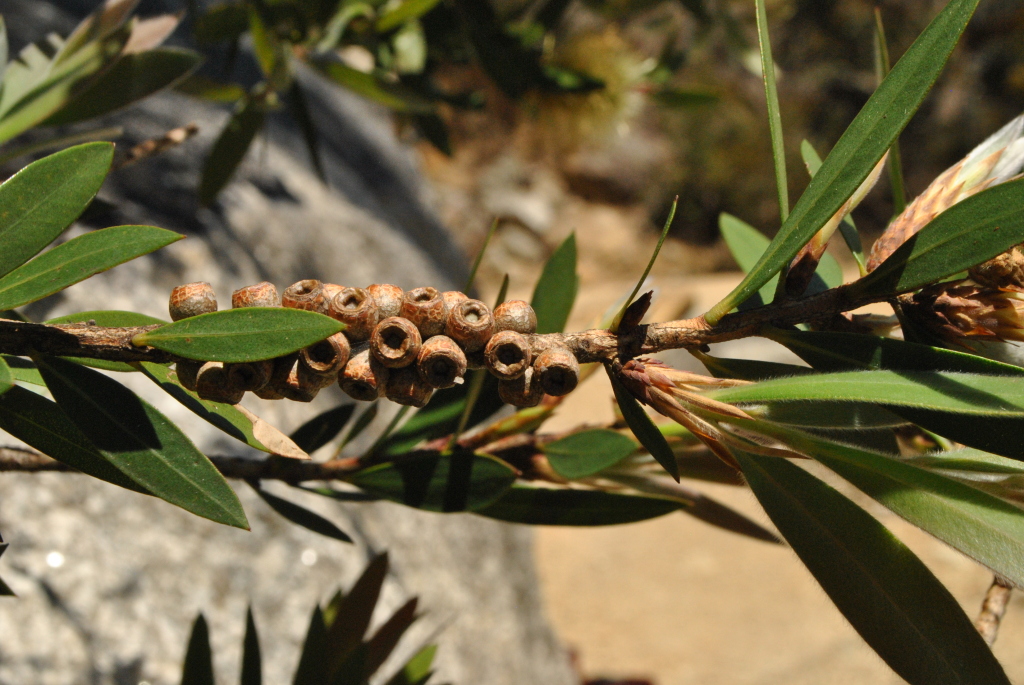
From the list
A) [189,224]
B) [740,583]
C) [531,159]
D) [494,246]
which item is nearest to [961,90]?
[531,159]

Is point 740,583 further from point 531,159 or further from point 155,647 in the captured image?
point 531,159

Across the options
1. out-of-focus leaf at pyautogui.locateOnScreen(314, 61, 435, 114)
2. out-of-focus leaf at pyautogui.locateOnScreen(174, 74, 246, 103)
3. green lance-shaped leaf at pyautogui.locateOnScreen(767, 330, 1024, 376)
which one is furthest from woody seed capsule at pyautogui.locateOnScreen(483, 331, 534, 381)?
→ out-of-focus leaf at pyautogui.locateOnScreen(174, 74, 246, 103)

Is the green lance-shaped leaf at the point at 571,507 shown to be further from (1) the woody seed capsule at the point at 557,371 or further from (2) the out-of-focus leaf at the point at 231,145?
(2) the out-of-focus leaf at the point at 231,145

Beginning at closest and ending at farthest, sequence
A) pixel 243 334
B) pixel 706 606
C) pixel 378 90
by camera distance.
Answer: pixel 243 334
pixel 378 90
pixel 706 606

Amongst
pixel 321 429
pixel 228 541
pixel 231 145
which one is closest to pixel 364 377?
pixel 321 429

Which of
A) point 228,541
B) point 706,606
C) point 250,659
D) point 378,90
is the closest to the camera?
point 250,659

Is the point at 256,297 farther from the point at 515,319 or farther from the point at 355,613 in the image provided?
the point at 355,613
